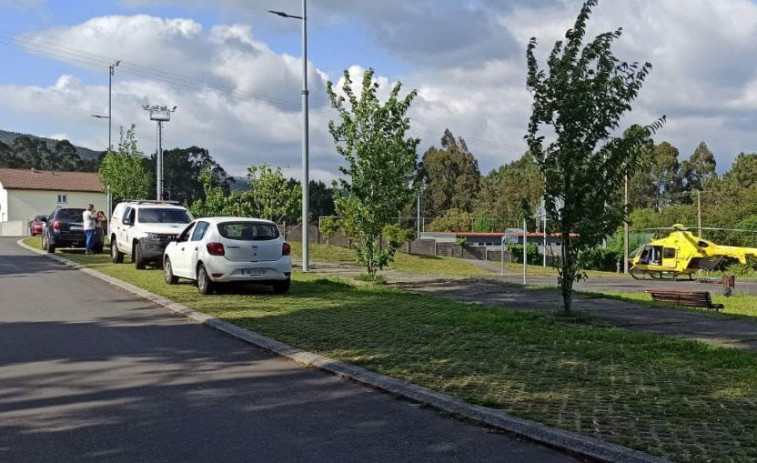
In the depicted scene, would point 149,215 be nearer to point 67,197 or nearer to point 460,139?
point 67,197

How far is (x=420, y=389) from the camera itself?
21.7 ft

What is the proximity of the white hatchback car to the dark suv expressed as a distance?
45.9 feet

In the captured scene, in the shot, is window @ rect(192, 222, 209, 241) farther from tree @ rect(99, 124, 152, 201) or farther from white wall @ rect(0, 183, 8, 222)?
white wall @ rect(0, 183, 8, 222)

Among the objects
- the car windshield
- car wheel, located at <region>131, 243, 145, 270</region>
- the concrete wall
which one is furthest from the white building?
car wheel, located at <region>131, 243, 145, 270</region>

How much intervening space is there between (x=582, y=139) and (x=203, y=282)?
26.0 feet

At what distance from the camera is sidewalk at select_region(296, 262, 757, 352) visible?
1040cm

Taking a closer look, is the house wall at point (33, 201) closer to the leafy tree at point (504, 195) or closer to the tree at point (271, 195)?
the leafy tree at point (504, 195)

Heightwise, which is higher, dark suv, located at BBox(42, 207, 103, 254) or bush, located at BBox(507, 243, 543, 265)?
dark suv, located at BBox(42, 207, 103, 254)

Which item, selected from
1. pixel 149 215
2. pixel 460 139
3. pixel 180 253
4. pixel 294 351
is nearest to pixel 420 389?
pixel 294 351

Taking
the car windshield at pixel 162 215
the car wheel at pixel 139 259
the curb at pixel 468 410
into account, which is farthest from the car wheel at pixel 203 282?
the car windshield at pixel 162 215

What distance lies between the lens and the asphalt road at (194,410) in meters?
5.00

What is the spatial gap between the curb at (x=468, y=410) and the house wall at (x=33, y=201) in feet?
Answer: 256

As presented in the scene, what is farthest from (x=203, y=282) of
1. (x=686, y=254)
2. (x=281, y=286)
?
(x=686, y=254)

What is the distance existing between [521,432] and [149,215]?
1867cm
